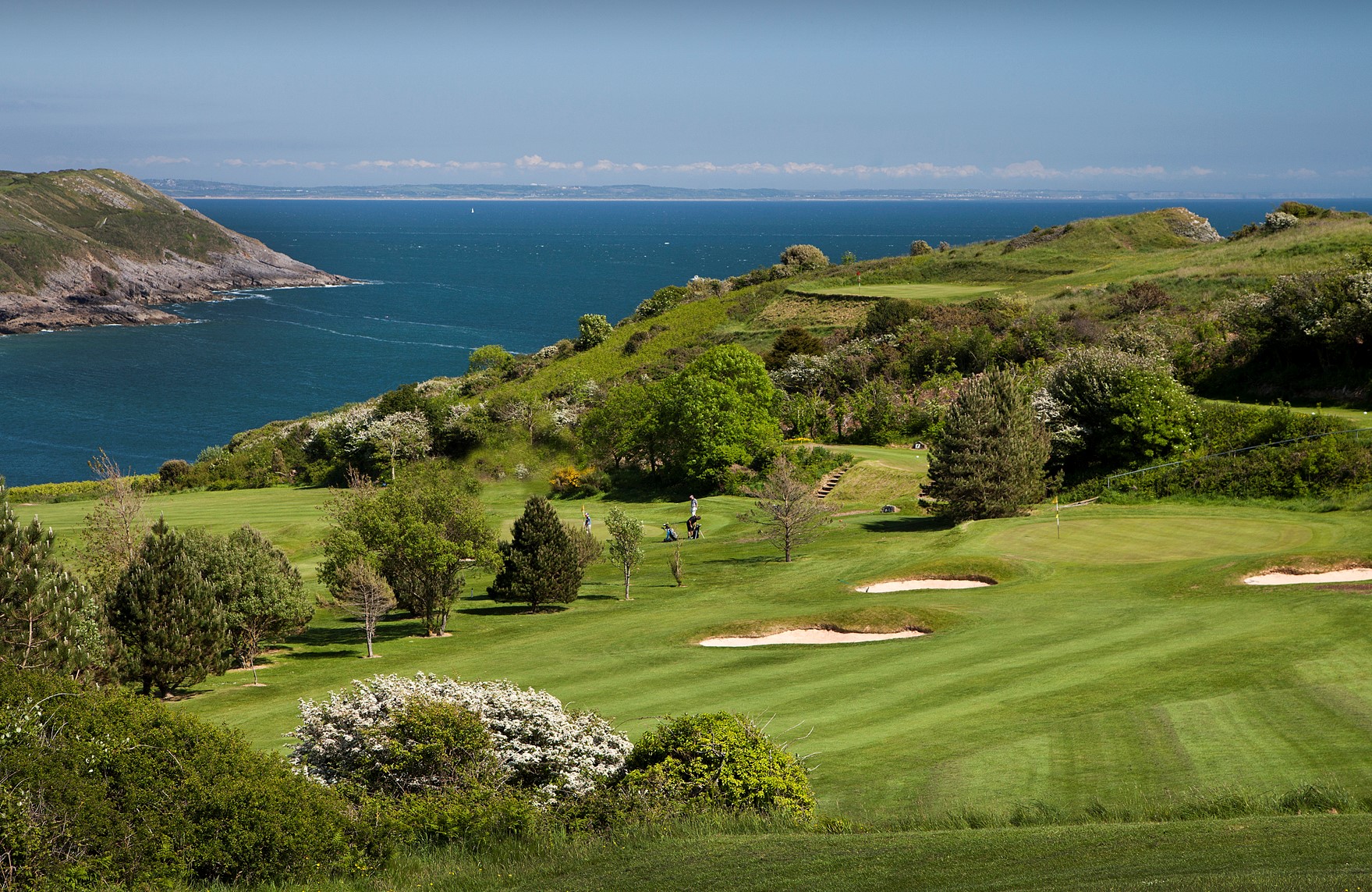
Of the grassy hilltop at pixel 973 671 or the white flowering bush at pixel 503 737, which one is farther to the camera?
the white flowering bush at pixel 503 737

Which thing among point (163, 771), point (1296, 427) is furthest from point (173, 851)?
point (1296, 427)

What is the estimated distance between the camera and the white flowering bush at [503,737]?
51.6ft

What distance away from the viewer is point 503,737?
16.1 metres

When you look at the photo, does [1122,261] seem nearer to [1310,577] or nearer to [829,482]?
[829,482]

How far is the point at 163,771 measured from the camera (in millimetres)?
13625

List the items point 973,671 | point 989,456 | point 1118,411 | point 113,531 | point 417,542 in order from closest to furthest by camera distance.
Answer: point 973,671 < point 417,542 < point 113,531 < point 989,456 < point 1118,411

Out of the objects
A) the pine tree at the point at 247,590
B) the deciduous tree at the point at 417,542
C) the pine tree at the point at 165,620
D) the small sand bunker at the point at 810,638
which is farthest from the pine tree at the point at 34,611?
the small sand bunker at the point at 810,638

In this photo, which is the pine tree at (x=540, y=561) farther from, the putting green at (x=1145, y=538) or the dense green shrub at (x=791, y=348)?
the dense green shrub at (x=791, y=348)

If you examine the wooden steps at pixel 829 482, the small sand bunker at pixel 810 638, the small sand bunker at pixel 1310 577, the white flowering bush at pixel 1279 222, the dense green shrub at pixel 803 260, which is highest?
the white flowering bush at pixel 1279 222

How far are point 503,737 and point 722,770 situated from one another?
3.38 meters

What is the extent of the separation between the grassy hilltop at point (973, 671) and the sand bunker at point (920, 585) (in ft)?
1.06

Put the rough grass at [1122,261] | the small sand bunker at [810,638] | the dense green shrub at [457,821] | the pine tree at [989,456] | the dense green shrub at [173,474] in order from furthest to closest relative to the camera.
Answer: the rough grass at [1122,261] < the dense green shrub at [173,474] < the pine tree at [989,456] < the small sand bunker at [810,638] < the dense green shrub at [457,821]

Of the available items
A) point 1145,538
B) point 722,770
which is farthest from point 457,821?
point 1145,538

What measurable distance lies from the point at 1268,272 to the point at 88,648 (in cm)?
6959
